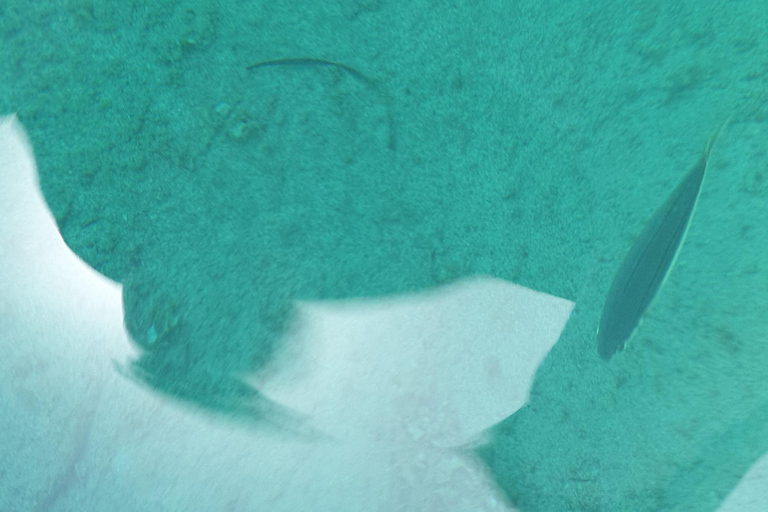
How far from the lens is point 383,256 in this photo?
4.60 feet

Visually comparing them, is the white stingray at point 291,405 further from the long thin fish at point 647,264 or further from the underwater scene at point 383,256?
the long thin fish at point 647,264

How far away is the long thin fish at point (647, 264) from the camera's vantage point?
4.36ft

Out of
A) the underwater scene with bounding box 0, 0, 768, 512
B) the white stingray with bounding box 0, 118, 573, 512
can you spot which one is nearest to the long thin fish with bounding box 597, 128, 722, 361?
the underwater scene with bounding box 0, 0, 768, 512

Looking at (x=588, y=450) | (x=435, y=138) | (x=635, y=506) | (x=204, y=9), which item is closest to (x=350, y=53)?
(x=435, y=138)

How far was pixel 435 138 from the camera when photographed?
142 centimetres

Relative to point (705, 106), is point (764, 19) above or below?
above

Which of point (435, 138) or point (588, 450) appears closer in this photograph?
point (588, 450)

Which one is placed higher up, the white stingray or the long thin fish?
the long thin fish

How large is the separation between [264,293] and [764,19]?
1.63 m

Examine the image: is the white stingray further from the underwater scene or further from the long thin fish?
the long thin fish

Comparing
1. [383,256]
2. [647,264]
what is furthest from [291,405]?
[647,264]

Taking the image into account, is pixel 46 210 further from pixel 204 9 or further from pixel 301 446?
pixel 301 446

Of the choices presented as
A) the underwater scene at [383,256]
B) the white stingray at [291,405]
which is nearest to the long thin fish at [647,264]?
the underwater scene at [383,256]

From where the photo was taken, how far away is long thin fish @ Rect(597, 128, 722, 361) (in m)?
1.33
